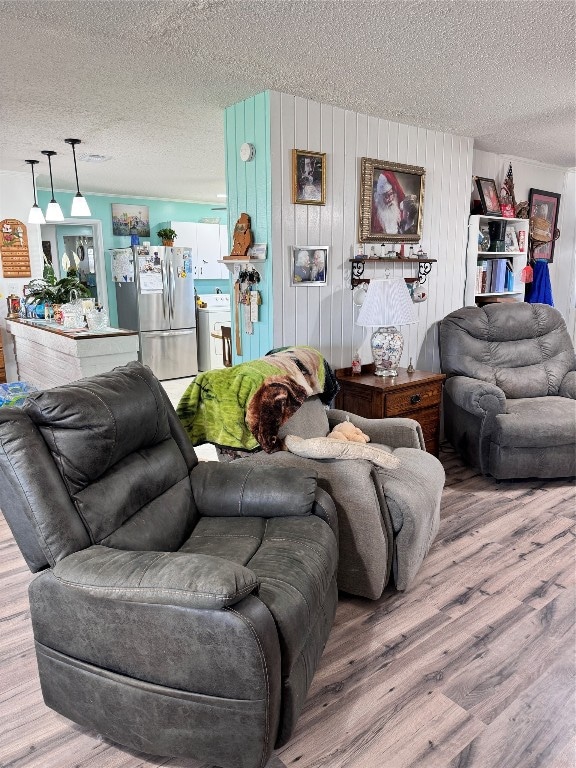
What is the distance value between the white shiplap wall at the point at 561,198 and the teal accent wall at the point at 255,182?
2374mm

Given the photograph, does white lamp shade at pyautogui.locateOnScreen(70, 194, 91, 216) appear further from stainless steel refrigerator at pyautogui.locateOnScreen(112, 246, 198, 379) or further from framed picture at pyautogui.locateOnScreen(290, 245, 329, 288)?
framed picture at pyautogui.locateOnScreen(290, 245, 329, 288)

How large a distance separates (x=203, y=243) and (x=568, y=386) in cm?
532

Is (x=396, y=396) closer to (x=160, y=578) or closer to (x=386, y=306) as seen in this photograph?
(x=386, y=306)

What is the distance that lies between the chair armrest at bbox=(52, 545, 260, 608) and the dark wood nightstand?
2047mm

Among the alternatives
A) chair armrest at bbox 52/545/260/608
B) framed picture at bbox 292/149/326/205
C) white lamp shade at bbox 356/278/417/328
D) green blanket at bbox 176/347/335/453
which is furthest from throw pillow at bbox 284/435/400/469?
framed picture at bbox 292/149/326/205

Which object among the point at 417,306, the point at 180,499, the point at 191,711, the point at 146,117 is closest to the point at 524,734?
the point at 191,711

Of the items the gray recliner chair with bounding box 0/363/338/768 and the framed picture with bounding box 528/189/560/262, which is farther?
the framed picture with bounding box 528/189/560/262

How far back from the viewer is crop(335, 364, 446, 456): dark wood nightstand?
3.40 m

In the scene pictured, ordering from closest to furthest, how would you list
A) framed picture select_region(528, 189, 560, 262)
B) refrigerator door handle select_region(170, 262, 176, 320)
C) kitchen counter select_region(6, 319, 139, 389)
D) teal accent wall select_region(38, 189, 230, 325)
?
kitchen counter select_region(6, 319, 139, 389), framed picture select_region(528, 189, 560, 262), refrigerator door handle select_region(170, 262, 176, 320), teal accent wall select_region(38, 189, 230, 325)

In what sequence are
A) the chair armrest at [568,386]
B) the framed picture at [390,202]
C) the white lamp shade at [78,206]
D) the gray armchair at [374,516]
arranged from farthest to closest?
the white lamp shade at [78,206] < the chair armrest at [568,386] < the framed picture at [390,202] < the gray armchair at [374,516]

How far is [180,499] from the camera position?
6.97 feet

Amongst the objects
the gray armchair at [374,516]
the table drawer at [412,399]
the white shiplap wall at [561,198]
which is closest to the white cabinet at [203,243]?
the white shiplap wall at [561,198]

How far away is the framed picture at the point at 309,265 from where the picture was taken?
10.8 ft

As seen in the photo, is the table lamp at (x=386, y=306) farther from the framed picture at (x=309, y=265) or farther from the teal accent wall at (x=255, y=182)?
the teal accent wall at (x=255, y=182)
